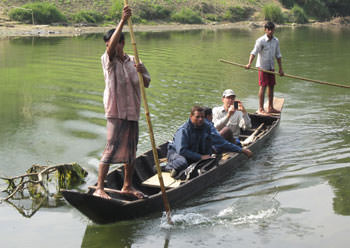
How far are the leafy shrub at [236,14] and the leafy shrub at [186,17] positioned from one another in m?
3.57

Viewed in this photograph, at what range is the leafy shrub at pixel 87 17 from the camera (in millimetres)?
36906

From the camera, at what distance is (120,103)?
5059 mm

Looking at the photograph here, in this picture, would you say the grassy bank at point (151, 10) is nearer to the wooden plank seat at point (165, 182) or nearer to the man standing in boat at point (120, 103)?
the wooden plank seat at point (165, 182)

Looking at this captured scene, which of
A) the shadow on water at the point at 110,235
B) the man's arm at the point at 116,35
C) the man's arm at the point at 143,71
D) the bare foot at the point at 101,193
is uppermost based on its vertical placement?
the man's arm at the point at 116,35

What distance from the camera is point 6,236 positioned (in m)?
5.24

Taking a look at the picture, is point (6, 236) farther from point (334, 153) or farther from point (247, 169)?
point (334, 153)

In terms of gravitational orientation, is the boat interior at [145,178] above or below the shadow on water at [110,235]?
above

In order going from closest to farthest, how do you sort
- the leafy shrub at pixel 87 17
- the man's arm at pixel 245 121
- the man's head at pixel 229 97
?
the man's head at pixel 229 97 < the man's arm at pixel 245 121 < the leafy shrub at pixel 87 17

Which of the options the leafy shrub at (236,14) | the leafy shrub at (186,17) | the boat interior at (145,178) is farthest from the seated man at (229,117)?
the leafy shrub at (236,14)

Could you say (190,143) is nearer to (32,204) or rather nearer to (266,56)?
(32,204)

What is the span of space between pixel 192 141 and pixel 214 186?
75cm

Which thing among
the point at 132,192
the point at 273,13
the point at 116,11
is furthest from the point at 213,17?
the point at 132,192

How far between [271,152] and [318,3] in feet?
145

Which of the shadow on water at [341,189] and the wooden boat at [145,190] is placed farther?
the shadow on water at [341,189]
